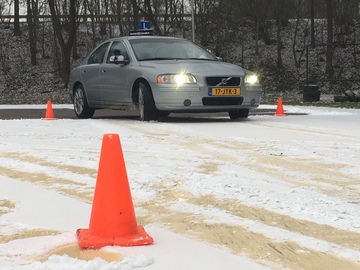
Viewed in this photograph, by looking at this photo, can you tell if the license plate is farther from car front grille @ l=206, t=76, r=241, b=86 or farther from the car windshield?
the car windshield

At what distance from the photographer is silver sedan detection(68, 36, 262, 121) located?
1086 cm

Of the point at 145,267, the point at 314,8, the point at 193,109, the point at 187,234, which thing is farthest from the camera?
the point at 314,8

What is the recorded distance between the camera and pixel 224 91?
11008mm

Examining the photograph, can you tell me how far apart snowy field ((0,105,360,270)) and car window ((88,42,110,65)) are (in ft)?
14.5

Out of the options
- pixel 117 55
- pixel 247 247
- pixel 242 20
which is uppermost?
pixel 242 20

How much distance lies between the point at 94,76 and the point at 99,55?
535 mm

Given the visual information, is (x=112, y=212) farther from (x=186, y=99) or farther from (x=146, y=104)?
(x=146, y=104)

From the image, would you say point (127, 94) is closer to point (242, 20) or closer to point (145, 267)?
point (145, 267)

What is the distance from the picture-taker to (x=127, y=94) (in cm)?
1173

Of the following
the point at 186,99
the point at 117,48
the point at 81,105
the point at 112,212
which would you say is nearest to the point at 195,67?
the point at 186,99

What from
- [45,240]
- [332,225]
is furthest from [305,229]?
[45,240]

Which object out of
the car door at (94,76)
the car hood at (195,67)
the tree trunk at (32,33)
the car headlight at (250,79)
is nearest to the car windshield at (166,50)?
the car hood at (195,67)

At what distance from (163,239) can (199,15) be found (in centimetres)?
4073

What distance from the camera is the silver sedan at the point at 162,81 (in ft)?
35.6
